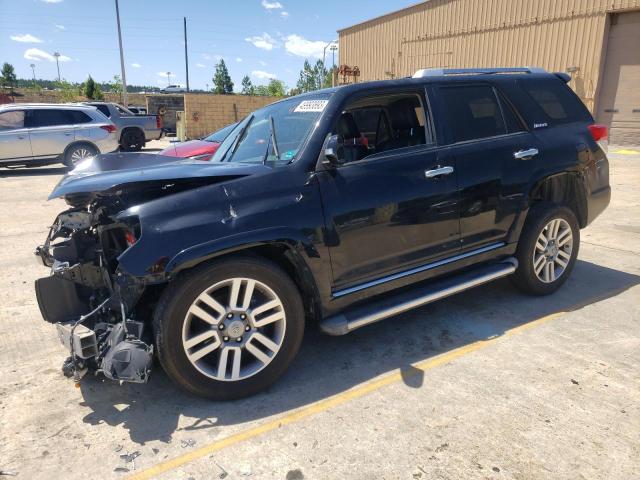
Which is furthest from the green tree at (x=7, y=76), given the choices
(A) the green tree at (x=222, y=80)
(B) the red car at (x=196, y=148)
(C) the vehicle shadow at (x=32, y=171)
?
(B) the red car at (x=196, y=148)

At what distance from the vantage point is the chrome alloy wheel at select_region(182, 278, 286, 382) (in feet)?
9.07

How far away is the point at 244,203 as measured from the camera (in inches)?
111

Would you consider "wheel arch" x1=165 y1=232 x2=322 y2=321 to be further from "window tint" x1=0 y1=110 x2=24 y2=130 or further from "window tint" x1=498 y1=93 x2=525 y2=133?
"window tint" x1=0 y1=110 x2=24 y2=130

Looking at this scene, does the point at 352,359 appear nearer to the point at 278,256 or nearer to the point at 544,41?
the point at 278,256

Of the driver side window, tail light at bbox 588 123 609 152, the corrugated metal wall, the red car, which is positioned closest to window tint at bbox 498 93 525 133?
the driver side window

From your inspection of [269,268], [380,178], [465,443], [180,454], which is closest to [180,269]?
[269,268]

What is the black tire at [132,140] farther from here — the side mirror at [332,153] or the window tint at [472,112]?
the side mirror at [332,153]

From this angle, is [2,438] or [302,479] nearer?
[302,479]

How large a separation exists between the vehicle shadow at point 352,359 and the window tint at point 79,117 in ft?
41.2

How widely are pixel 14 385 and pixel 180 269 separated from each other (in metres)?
1.52

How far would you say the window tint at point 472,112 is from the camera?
145 inches

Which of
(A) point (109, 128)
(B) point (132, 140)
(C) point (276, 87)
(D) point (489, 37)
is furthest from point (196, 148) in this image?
(C) point (276, 87)

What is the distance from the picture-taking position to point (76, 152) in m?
13.6

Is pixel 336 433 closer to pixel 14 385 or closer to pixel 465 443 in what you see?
pixel 465 443
